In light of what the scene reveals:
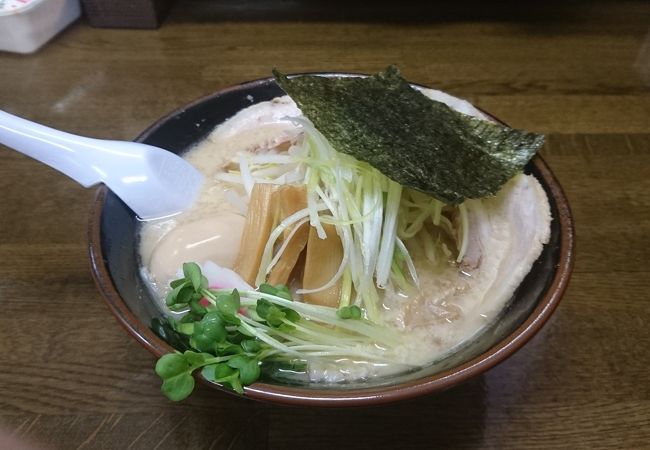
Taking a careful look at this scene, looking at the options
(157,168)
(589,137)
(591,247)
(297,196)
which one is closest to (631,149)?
(589,137)

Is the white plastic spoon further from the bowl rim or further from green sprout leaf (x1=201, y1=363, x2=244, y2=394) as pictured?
green sprout leaf (x1=201, y1=363, x2=244, y2=394)

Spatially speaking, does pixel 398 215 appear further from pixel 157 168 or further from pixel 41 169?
pixel 41 169

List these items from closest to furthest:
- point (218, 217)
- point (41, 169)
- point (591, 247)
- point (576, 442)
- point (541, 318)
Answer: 1. point (541, 318)
2. point (576, 442)
3. point (218, 217)
4. point (591, 247)
5. point (41, 169)

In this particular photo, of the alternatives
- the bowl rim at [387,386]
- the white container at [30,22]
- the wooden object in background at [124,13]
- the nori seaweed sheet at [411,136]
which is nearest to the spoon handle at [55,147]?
the bowl rim at [387,386]

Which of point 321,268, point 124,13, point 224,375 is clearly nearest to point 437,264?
point 321,268

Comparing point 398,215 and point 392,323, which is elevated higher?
point 398,215

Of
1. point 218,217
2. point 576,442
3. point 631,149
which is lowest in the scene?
point 576,442

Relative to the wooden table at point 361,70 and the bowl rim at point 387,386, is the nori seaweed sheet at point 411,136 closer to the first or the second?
the bowl rim at point 387,386
